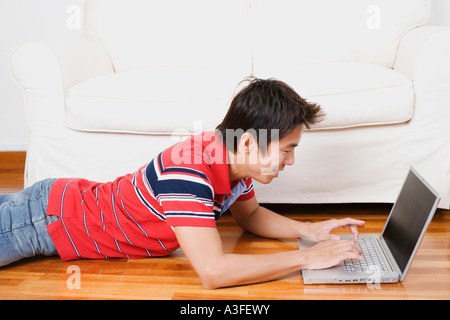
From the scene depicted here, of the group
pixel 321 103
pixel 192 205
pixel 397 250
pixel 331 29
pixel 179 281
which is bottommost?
pixel 179 281

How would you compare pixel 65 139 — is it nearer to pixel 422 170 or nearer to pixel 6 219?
pixel 6 219

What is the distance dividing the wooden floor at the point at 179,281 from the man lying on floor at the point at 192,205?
0.11ft

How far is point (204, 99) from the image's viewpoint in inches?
66.1

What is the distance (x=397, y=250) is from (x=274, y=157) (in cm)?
39

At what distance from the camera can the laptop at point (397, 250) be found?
1.18m

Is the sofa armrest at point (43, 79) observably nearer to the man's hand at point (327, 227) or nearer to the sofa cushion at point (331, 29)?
the sofa cushion at point (331, 29)

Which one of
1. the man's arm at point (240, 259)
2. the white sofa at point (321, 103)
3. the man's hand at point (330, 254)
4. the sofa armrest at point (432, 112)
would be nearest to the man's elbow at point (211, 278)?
the man's arm at point (240, 259)

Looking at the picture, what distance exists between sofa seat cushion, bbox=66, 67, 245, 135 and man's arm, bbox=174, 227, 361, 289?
1.94ft

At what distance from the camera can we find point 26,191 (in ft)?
4.52

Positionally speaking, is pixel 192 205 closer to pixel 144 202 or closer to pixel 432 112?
pixel 144 202

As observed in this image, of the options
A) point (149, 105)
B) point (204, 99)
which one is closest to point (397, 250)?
point (204, 99)

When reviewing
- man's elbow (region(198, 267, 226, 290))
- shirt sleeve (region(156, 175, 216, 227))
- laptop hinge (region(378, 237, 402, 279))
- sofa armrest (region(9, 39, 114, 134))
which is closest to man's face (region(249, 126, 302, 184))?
shirt sleeve (region(156, 175, 216, 227))

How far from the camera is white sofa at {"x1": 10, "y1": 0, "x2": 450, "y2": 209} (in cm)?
163

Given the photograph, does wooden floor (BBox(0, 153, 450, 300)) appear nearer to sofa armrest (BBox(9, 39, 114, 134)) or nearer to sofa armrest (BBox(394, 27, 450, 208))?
sofa armrest (BBox(394, 27, 450, 208))
